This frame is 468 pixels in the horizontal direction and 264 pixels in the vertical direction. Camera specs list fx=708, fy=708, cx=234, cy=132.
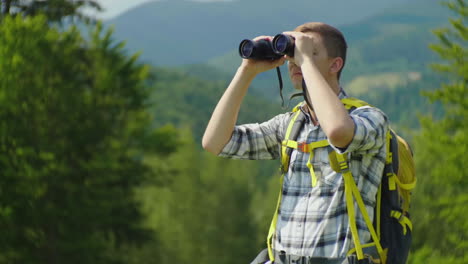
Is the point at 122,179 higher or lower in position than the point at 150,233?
higher

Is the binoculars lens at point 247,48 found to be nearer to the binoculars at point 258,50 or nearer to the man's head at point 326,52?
the binoculars at point 258,50

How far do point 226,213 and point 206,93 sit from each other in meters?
135

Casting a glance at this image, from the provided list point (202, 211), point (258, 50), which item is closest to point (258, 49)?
point (258, 50)

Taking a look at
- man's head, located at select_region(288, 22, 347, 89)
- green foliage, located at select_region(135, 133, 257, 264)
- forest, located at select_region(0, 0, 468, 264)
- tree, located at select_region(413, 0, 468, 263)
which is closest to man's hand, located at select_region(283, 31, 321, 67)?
man's head, located at select_region(288, 22, 347, 89)

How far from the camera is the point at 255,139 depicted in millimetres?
3270

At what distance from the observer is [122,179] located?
79.8ft

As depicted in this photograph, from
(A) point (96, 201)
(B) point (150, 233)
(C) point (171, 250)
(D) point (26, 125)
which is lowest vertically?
(C) point (171, 250)

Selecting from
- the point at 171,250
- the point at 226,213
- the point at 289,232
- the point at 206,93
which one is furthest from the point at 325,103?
the point at 206,93

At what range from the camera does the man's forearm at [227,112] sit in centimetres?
318

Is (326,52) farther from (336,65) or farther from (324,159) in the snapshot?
(324,159)

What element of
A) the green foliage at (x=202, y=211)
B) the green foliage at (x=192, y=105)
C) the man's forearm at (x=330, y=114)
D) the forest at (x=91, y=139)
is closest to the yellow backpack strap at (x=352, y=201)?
the man's forearm at (x=330, y=114)

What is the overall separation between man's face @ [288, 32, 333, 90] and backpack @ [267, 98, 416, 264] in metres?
0.15

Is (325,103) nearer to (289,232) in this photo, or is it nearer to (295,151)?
(295,151)

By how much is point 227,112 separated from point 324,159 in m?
0.56
